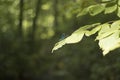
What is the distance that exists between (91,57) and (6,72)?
A: 166cm

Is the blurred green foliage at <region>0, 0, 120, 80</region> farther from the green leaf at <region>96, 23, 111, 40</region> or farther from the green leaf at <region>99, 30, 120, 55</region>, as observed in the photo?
the green leaf at <region>99, 30, 120, 55</region>

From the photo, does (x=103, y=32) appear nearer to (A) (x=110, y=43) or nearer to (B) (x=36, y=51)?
(A) (x=110, y=43)

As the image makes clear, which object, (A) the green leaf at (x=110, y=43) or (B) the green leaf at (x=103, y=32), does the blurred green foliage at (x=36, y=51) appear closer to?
(B) the green leaf at (x=103, y=32)

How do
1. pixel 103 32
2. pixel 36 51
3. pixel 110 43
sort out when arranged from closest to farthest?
pixel 110 43 → pixel 103 32 → pixel 36 51

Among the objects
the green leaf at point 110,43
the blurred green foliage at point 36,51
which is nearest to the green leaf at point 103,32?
the green leaf at point 110,43

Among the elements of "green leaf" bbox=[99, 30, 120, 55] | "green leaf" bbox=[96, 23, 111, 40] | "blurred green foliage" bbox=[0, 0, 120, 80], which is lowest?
"blurred green foliage" bbox=[0, 0, 120, 80]

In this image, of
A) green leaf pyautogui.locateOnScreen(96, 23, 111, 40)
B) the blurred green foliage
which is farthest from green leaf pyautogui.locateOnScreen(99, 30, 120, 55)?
the blurred green foliage

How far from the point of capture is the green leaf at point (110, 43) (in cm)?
118

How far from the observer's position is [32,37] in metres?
6.14

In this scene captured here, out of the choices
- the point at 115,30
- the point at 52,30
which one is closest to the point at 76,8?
the point at 115,30

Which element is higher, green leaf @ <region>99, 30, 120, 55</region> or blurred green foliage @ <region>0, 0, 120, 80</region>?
green leaf @ <region>99, 30, 120, 55</region>

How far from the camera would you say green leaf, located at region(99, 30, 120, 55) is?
46.4 inches

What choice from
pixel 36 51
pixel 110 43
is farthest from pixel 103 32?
pixel 36 51

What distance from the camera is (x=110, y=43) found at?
3.92 ft
